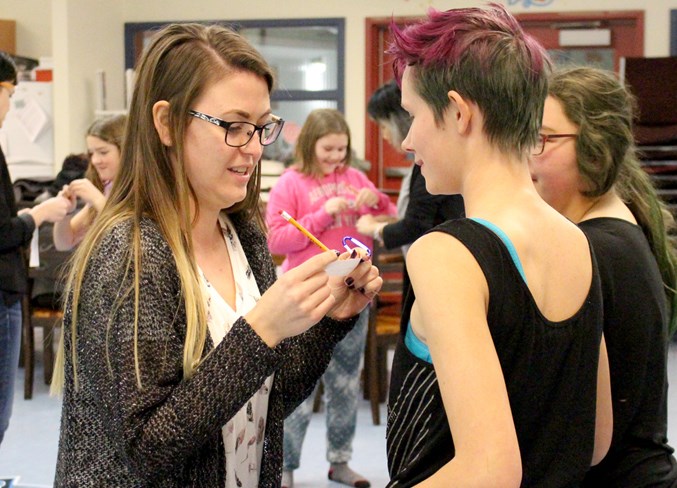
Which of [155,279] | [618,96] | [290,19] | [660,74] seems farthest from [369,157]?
[155,279]

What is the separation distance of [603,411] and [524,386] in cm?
32

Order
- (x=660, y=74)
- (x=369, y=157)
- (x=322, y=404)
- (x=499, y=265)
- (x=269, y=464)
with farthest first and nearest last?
(x=369, y=157) < (x=660, y=74) < (x=322, y=404) < (x=269, y=464) < (x=499, y=265)

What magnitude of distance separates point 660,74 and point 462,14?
558 centimetres

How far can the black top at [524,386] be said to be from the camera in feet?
3.56

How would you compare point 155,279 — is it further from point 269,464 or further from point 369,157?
point 369,157

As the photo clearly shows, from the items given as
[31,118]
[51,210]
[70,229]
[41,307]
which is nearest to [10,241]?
[51,210]

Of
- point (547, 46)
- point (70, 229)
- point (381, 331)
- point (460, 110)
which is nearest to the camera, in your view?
point (460, 110)

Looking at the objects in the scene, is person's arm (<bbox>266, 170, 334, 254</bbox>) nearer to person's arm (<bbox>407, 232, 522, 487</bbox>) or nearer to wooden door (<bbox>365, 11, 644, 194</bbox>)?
person's arm (<bbox>407, 232, 522, 487</bbox>)

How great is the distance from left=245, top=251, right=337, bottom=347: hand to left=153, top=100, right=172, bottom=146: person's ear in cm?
32

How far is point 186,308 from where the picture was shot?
4.35ft

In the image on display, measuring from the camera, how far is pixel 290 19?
7082 mm

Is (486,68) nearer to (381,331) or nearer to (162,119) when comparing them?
(162,119)

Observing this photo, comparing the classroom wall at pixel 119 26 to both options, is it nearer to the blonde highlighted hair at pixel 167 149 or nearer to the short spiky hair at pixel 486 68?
the blonde highlighted hair at pixel 167 149

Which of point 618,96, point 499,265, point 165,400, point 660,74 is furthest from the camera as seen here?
point 660,74
